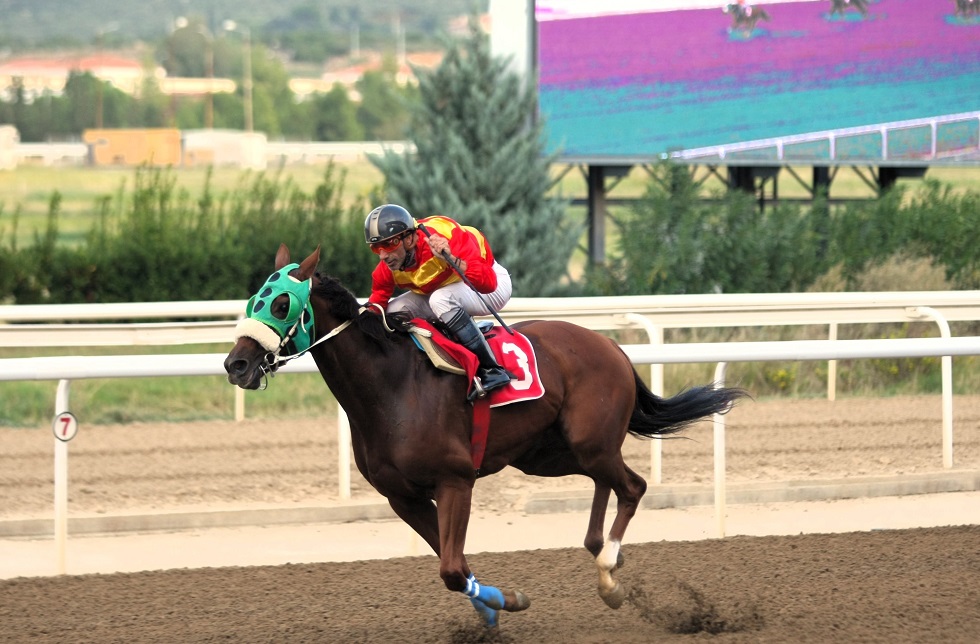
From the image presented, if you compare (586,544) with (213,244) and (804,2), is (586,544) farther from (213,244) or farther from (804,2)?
(804,2)

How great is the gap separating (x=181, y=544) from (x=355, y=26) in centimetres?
14499

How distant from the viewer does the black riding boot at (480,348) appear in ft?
14.2

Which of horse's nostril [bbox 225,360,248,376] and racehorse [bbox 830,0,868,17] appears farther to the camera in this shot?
racehorse [bbox 830,0,868,17]

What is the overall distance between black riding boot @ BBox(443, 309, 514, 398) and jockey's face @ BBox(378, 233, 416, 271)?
0.25m

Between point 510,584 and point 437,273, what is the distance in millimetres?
1266

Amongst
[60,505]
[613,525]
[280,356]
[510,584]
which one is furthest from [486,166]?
[280,356]

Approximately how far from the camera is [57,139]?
66.9 meters

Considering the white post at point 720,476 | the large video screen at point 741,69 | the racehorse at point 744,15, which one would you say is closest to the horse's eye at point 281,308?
the white post at point 720,476

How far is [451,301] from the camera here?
4469 mm

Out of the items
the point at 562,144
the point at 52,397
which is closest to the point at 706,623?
the point at 52,397

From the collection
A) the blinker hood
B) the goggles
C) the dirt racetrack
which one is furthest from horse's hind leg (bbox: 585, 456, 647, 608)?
the blinker hood

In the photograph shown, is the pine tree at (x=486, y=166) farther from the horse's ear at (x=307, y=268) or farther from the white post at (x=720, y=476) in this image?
the horse's ear at (x=307, y=268)

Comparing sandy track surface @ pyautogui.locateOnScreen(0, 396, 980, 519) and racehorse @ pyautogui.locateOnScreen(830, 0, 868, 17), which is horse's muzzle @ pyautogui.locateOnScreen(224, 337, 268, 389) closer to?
sandy track surface @ pyautogui.locateOnScreen(0, 396, 980, 519)

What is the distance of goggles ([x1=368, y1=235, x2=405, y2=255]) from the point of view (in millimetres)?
4262
